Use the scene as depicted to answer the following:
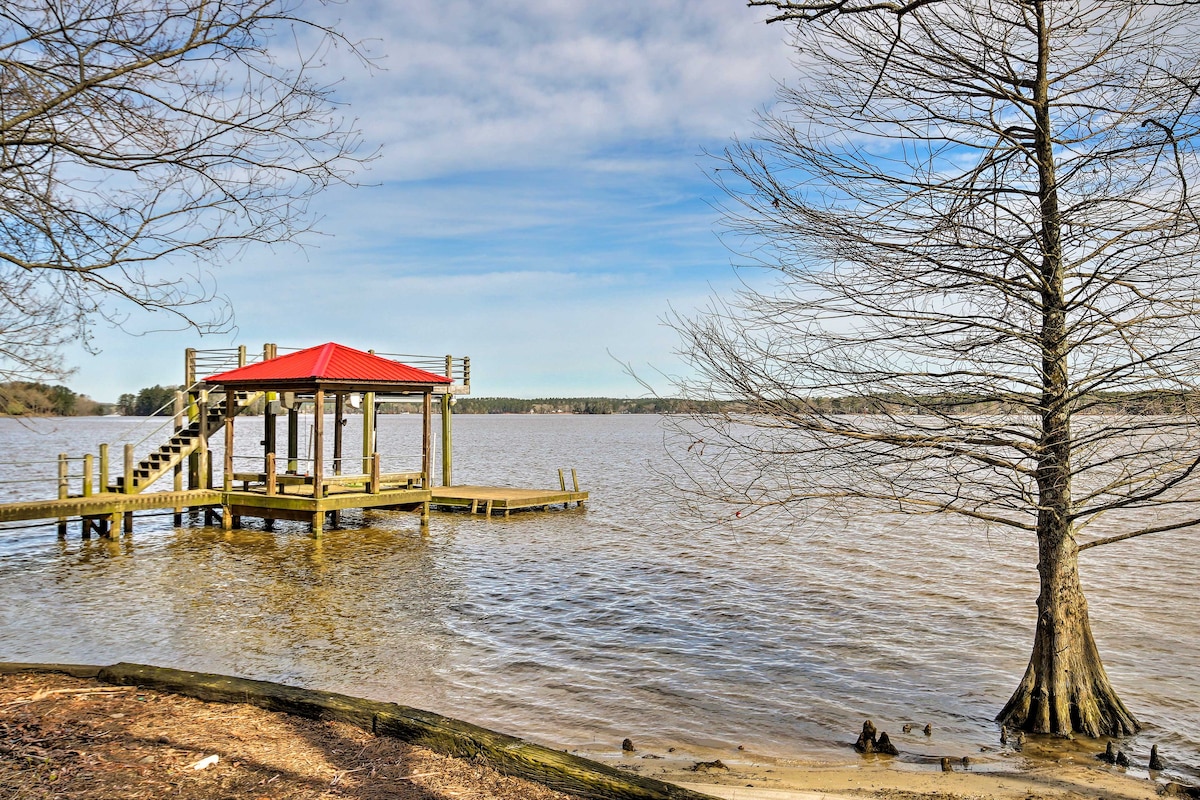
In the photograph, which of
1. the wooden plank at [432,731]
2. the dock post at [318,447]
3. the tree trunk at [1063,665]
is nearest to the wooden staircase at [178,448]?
the dock post at [318,447]

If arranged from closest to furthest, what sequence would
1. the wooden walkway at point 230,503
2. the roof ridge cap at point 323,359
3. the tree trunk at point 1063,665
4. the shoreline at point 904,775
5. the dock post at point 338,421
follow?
the shoreline at point 904,775
the tree trunk at point 1063,665
the wooden walkway at point 230,503
the roof ridge cap at point 323,359
the dock post at point 338,421

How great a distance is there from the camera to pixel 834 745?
28.5 feet

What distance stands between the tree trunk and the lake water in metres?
0.78

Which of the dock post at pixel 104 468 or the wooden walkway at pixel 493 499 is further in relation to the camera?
the wooden walkway at pixel 493 499

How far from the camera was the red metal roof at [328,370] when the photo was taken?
69.3 ft

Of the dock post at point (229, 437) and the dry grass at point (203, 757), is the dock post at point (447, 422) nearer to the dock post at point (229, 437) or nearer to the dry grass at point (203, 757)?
the dock post at point (229, 437)

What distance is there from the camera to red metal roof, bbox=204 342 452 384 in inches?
831

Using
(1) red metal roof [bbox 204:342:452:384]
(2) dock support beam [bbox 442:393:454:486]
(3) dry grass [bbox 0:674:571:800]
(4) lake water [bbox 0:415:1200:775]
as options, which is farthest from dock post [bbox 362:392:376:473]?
(3) dry grass [bbox 0:674:571:800]

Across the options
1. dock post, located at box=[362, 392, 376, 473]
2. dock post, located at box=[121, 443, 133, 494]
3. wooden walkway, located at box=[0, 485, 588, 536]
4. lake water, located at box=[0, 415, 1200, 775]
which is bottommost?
lake water, located at box=[0, 415, 1200, 775]

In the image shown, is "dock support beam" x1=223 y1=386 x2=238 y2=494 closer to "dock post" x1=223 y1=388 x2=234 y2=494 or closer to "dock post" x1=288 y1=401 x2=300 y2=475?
"dock post" x1=223 y1=388 x2=234 y2=494

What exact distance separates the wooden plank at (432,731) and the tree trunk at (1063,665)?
15.9 ft

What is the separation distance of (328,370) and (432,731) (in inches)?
674

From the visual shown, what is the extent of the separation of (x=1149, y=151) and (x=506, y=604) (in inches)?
464

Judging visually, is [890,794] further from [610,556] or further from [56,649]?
[610,556]
